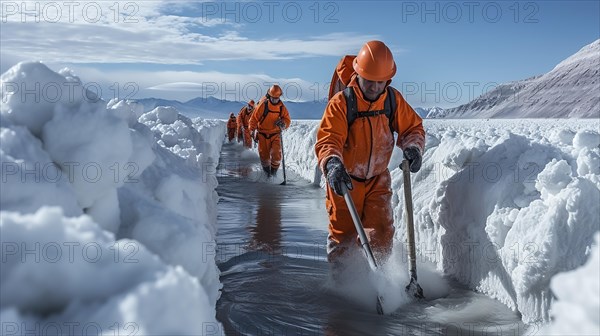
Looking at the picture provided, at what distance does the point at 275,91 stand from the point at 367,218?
8649mm

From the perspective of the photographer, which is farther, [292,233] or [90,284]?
[292,233]

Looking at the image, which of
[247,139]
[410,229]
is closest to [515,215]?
[410,229]

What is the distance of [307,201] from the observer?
10.1 meters

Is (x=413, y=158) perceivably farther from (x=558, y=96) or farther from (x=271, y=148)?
(x=558, y=96)

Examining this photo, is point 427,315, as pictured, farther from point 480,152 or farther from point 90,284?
point 90,284

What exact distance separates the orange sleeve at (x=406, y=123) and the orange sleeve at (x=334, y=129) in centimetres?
56

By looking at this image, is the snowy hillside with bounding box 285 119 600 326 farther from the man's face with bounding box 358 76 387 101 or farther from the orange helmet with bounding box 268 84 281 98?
the orange helmet with bounding box 268 84 281 98

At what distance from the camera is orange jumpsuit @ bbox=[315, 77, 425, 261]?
519 cm

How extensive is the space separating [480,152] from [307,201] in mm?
5045

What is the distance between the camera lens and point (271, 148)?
13492mm

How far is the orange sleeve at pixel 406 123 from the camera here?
211 inches

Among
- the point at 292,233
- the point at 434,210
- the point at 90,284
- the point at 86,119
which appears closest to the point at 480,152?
the point at 434,210

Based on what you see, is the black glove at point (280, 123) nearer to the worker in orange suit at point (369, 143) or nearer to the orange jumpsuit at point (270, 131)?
the orange jumpsuit at point (270, 131)

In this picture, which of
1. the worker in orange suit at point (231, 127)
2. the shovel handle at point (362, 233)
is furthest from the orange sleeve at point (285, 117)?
the worker in orange suit at point (231, 127)
